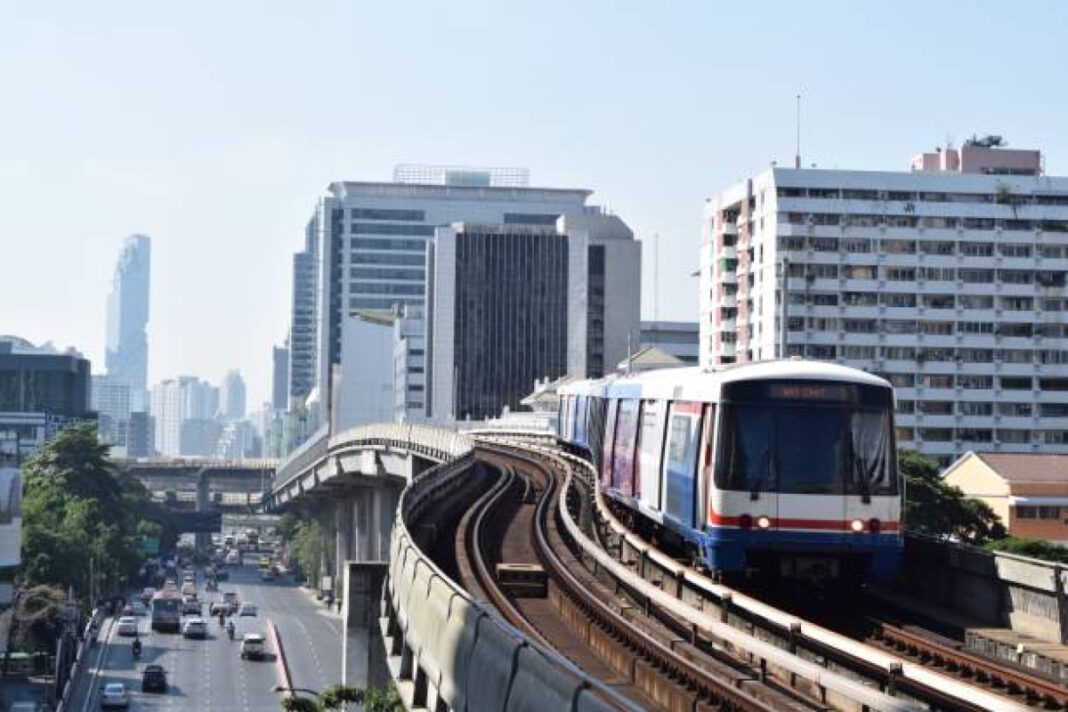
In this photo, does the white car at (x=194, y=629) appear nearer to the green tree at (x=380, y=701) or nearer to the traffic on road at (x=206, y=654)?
the traffic on road at (x=206, y=654)

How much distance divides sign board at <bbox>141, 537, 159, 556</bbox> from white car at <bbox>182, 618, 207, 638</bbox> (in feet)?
137

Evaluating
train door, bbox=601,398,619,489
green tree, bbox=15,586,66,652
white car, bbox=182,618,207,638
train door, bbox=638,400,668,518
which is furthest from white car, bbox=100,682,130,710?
train door, bbox=638,400,668,518

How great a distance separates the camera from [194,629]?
94.4 metres

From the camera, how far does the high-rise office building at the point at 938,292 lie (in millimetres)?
111250

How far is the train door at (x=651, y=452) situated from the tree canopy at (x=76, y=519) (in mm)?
57658

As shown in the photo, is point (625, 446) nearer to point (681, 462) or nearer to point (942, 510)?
point (681, 462)

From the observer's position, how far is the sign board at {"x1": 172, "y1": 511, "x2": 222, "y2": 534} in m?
177

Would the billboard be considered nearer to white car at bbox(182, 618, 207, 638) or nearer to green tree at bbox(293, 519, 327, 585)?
white car at bbox(182, 618, 207, 638)

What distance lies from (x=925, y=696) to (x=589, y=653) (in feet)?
17.9

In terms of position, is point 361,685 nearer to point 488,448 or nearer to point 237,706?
point 237,706

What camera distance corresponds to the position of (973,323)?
112 m

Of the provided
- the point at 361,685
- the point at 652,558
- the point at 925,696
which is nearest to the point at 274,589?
the point at 361,685

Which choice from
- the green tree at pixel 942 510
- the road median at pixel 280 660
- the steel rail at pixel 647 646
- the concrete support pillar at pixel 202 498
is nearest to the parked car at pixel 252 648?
the road median at pixel 280 660

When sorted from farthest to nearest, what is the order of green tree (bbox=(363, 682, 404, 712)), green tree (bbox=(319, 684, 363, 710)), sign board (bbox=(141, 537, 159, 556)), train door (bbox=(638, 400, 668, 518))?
1. sign board (bbox=(141, 537, 159, 556))
2. green tree (bbox=(319, 684, 363, 710))
3. green tree (bbox=(363, 682, 404, 712))
4. train door (bbox=(638, 400, 668, 518))
